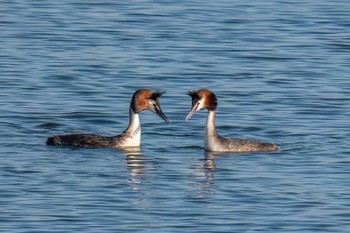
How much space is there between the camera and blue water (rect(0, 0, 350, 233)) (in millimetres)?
17719

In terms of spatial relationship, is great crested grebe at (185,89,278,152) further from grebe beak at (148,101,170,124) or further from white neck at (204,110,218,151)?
grebe beak at (148,101,170,124)

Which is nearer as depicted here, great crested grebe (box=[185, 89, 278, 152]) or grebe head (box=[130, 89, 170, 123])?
great crested grebe (box=[185, 89, 278, 152])

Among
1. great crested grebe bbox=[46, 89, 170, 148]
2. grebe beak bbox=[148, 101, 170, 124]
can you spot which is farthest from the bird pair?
grebe beak bbox=[148, 101, 170, 124]

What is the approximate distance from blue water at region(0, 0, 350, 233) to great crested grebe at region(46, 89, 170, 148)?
0.53ft

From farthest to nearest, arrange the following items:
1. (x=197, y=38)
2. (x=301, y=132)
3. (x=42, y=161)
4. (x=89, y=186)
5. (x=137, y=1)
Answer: (x=137, y=1) → (x=197, y=38) → (x=301, y=132) → (x=42, y=161) → (x=89, y=186)

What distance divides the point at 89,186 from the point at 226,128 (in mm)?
4793

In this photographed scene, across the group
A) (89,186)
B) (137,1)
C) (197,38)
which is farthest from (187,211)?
(137,1)

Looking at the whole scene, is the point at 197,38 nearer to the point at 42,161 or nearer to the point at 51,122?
the point at 51,122

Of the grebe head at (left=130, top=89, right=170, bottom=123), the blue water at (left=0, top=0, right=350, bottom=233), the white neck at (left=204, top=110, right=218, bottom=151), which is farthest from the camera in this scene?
the grebe head at (left=130, top=89, right=170, bottom=123)

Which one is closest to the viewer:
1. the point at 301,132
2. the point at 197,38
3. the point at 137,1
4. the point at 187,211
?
the point at 187,211

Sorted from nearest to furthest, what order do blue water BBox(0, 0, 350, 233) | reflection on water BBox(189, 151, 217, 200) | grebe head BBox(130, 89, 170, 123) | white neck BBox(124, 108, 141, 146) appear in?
1. blue water BBox(0, 0, 350, 233)
2. reflection on water BBox(189, 151, 217, 200)
3. white neck BBox(124, 108, 141, 146)
4. grebe head BBox(130, 89, 170, 123)

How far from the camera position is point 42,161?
66.8 feet

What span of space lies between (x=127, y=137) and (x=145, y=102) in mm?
680

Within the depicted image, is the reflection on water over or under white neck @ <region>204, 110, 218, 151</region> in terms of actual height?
under
